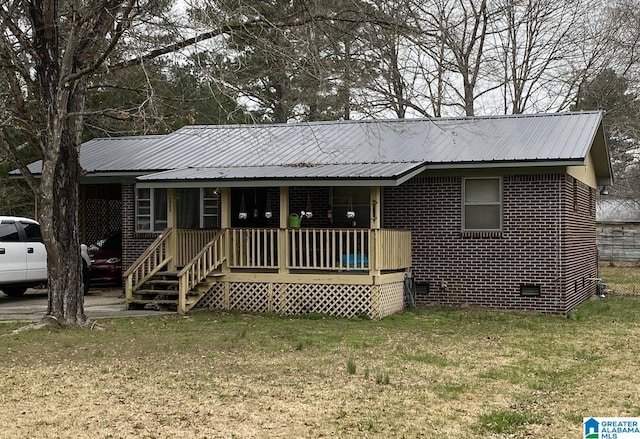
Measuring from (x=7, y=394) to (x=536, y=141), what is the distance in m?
12.4

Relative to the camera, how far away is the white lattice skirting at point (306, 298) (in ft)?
53.1

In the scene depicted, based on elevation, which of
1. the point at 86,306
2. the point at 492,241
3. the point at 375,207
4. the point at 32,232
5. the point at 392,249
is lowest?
the point at 86,306

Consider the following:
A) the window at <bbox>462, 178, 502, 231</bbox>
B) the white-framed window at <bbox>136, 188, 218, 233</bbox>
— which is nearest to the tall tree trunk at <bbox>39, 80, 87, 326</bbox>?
the white-framed window at <bbox>136, 188, 218, 233</bbox>

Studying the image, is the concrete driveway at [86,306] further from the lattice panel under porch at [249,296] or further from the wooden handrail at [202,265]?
the lattice panel under porch at [249,296]

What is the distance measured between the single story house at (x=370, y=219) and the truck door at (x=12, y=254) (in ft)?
7.67

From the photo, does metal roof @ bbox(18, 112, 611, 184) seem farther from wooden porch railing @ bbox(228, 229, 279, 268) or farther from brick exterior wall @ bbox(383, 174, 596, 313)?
wooden porch railing @ bbox(228, 229, 279, 268)

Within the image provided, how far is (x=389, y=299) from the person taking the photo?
16.8 m

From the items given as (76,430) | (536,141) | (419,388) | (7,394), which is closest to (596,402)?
(419,388)

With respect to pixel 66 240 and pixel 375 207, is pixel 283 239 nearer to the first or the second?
pixel 375 207

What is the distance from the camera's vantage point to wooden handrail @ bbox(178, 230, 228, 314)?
16344mm

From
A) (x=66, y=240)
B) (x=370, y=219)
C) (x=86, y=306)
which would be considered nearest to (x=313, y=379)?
(x=66, y=240)

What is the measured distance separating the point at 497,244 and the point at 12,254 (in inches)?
402

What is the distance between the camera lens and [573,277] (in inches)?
742

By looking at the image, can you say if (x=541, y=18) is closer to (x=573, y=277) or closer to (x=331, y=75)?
(x=573, y=277)
